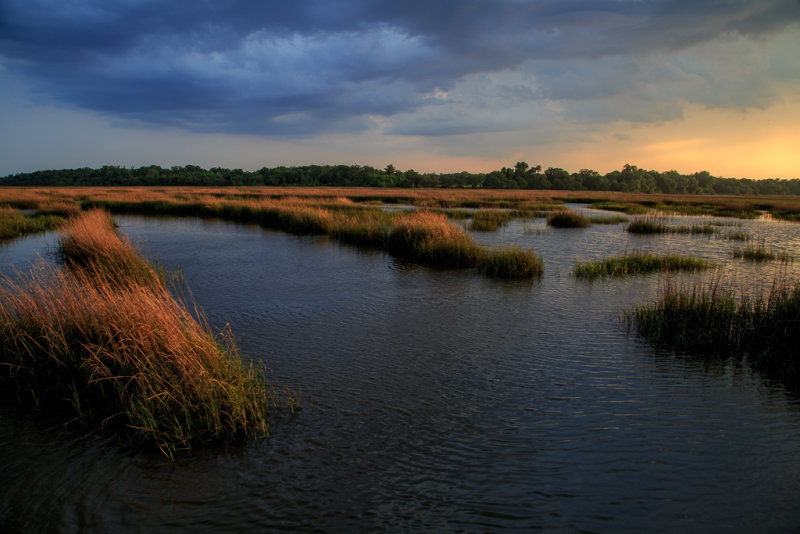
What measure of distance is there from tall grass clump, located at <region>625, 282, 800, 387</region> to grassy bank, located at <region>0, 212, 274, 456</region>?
24.1ft

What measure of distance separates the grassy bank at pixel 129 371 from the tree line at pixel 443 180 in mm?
105781

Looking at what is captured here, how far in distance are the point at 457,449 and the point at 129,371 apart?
4.06m

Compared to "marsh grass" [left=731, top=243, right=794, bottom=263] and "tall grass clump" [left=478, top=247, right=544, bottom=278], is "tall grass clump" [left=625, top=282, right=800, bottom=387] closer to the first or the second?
"tall grass clump" [left=478, top=247, right=544, bottom=278]

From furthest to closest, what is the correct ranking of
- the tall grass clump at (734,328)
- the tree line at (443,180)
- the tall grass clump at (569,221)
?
the tree line at (443,180) < the tall grass clump at (569,221) < the tall grass clump at (734,328)

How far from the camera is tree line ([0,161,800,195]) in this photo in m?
114

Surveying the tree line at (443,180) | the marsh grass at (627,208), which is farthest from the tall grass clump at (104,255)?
the tree line at (443,180)

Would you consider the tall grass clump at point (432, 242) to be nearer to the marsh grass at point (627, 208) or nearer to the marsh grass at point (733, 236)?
the marsh grass at point (733, 236)

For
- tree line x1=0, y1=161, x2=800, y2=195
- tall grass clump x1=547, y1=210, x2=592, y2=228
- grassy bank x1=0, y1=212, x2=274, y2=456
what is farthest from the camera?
tree line x1=0, y1=161, x2=800, y2=195

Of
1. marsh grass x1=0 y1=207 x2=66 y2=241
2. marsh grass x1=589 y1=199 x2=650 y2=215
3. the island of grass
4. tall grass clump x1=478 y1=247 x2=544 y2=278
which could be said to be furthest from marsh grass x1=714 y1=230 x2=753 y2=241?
marsh grass x1=0 y1=207 x2=66 y2=241

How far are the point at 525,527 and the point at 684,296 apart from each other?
23.0 feet

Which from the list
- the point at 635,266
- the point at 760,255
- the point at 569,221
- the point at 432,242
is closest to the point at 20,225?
the point at 432,242

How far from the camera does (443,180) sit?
129375 mm

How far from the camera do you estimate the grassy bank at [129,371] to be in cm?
517

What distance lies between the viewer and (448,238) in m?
17.4
